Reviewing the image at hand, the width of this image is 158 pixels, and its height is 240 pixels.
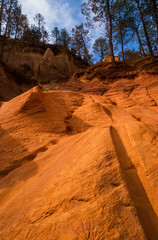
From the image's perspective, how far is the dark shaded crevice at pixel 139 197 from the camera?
121cm

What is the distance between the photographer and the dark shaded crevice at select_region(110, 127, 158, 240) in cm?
121

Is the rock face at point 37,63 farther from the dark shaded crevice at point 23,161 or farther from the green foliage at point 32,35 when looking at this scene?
the dark shaded crevice at point 23,161

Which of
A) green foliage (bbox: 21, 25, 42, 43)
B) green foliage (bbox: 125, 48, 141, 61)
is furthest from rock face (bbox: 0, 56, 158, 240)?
green foliage (bbox: 21, 25, 42, 43)

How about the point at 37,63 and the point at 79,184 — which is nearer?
the point at 79,184

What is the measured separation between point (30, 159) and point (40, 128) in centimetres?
114

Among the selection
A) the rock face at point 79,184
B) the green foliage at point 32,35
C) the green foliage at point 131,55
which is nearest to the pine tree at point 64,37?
the green foliage at point 32,35

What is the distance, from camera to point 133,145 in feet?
7.25

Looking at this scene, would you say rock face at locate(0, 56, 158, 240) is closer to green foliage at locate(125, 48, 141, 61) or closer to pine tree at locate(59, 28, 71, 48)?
green foliage at locate(125, 48, 141, 61)

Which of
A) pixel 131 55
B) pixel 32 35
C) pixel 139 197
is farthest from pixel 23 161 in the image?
pixel 32 35

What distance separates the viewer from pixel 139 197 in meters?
1.50

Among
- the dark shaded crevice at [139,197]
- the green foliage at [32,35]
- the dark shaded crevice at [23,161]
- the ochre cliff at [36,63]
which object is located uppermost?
the green foliage at [32,35]

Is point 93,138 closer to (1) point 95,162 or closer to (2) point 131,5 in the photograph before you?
(1) point 95,162

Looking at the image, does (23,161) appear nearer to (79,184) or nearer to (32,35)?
(79,184)

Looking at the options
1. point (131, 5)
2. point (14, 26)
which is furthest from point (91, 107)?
point (14, 26)
